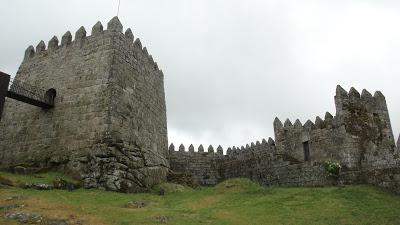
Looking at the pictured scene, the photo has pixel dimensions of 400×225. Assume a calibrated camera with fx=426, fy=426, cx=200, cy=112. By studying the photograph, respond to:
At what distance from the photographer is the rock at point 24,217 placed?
43.4 ft

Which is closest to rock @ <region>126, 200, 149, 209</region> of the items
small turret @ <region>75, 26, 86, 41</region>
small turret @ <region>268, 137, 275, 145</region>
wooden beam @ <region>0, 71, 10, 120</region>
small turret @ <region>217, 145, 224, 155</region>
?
wooden beam @ <region>0, 71, 10, 120</region>

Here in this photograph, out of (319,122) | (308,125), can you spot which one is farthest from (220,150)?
(319,122)

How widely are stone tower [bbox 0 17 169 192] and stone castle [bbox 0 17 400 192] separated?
6 centimetres

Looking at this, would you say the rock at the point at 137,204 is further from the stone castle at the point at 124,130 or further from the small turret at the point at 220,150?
the small turret at the point at 220,150

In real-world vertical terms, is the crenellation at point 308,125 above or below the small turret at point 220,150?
above

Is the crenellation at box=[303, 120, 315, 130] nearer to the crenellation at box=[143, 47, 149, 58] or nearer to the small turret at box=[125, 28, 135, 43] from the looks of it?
the crenellation at box=[143, 47, 149, 58]

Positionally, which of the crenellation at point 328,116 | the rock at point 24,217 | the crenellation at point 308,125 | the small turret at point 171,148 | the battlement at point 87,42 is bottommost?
the rock at point 24,217

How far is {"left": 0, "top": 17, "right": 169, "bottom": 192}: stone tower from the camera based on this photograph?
2144 cm

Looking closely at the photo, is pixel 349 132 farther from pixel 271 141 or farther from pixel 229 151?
pixel 229 151

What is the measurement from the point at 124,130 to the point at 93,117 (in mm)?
1734

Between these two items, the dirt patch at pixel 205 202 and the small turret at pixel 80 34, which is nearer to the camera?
the dirt patch at pixel 205 202

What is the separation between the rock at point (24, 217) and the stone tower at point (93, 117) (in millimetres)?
6488

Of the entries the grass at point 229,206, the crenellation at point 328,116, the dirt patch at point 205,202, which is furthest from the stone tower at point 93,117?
the crenellation at point 328,116

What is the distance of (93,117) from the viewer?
22.2 meters
